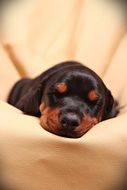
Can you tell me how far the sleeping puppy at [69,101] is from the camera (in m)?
1.98

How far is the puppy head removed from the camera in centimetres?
202

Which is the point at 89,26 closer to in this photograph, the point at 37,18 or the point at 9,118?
the point at 37,18

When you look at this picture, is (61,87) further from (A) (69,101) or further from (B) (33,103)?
(B) (33,103)

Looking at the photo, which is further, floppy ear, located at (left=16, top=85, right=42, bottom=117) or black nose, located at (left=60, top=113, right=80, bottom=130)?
floppy ear, located at (left=16, top=85, right=42, bottom=117)

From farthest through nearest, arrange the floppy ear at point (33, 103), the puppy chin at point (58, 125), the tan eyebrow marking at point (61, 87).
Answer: the floppy ear at point (33, 103) < the tan eyebrow marking at point (61, 87) < the puppy chin at point (58, 125)

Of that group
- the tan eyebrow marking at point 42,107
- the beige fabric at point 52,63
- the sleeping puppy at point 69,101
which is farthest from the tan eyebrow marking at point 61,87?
the beige fabric at point 52,63

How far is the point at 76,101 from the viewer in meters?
2.18

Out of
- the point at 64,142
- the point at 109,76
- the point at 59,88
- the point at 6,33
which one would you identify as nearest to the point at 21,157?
the point at 64,142

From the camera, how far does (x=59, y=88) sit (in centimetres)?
222

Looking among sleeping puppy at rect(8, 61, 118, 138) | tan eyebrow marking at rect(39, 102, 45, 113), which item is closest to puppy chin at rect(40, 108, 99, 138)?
sleeping puppy at rect(8, 61, 118, 138)

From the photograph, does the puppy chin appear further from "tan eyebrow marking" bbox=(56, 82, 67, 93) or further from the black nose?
"tan eyebrow marking" bbox=(56, 82, 67, 93)

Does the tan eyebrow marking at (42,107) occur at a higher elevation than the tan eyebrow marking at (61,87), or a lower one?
lower

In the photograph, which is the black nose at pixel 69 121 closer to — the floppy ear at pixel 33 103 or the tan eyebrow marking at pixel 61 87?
the tan eyebrow marking at pixel 61 87

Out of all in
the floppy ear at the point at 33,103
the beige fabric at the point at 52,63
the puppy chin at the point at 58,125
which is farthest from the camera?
the floppy ear at the point at 33,103
